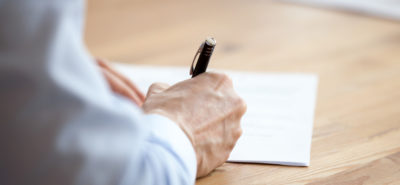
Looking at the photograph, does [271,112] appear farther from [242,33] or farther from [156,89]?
[242,33]

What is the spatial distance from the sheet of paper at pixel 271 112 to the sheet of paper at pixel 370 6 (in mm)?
490

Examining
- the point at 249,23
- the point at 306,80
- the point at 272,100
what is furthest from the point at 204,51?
the point at 249,23

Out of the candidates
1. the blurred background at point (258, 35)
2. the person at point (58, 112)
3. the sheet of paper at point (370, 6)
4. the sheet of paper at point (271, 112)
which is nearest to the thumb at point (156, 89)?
the sheet of paper at point (271, 112)

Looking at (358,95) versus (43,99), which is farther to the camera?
(358,95)

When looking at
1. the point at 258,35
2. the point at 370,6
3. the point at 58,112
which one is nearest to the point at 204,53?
the point at 58,112

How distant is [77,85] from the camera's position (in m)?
0.60

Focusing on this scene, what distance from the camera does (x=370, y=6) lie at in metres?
1.65

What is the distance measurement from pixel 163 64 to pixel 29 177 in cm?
77

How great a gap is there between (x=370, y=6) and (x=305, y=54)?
1.25ft

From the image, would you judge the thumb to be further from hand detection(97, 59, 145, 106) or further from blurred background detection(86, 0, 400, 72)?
blurred background detection(86, 0, 400, 72)

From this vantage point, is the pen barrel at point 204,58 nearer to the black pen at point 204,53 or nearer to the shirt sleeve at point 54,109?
the black pen at point 204,53

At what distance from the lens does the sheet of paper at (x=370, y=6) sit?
1.59m

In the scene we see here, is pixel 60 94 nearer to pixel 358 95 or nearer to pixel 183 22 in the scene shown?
pixel 358 95

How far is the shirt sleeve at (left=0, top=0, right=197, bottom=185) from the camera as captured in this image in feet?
1.91
